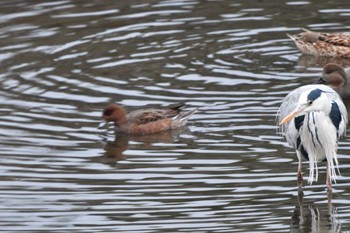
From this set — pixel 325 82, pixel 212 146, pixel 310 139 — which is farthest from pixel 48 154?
pixel 325 82

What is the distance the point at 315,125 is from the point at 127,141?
2897 millimetres

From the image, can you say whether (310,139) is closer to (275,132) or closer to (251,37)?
(275,132)

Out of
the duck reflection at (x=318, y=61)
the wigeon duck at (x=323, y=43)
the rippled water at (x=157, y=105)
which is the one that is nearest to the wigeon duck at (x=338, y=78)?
the rippled water at (x=157, y=105)

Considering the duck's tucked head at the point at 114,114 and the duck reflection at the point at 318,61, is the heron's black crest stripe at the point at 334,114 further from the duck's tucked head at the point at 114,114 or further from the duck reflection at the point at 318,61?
the duck reflection at the point at 318,61

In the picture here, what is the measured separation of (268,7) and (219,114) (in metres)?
5.09

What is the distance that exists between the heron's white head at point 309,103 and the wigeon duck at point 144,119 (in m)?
2.81

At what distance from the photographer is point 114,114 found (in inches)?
547

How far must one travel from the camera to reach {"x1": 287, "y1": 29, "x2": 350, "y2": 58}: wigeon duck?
1698 cm

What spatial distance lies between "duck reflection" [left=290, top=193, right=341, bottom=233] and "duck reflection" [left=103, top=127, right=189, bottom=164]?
2584mm

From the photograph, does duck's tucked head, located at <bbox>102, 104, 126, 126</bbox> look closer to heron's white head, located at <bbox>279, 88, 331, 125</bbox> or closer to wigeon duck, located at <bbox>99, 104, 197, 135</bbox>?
wigeon duck, located at <bbox>99, 104, 197, 135</bbox>

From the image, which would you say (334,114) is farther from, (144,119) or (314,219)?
(144,119)

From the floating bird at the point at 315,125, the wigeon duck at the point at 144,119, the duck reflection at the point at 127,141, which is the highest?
A: the floating bird at the point at 315,125

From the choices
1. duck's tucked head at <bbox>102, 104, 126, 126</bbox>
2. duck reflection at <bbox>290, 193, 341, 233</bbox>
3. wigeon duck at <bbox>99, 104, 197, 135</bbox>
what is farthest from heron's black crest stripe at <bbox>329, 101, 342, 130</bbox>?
duck's tucked head at <bbox>102, 104, 126, 126</bbox>

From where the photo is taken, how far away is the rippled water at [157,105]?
35.2 feet
